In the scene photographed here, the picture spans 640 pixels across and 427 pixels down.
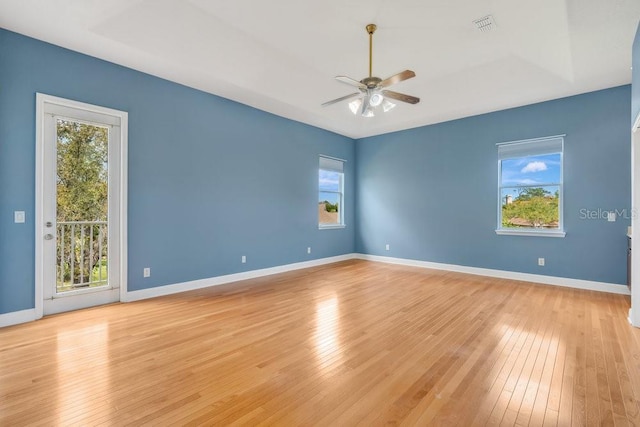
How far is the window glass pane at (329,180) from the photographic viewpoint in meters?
6.92

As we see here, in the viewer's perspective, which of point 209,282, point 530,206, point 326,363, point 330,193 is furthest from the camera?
point 330,193

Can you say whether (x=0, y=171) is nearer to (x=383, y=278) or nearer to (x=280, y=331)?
(x=280, y=331)

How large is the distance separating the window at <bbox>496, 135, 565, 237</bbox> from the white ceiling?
0.81 meters

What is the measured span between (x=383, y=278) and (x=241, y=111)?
3.84 metres

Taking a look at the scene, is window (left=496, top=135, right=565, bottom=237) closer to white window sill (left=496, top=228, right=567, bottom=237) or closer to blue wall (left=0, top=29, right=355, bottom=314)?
white window sill (left=496, top=228, right=567, bottom=237)

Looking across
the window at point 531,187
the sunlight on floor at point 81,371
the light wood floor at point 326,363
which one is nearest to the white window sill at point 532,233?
the window at point 531,187

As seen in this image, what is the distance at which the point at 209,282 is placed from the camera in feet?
15.6

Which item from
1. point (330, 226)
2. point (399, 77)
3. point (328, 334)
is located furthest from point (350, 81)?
point (330, 226)

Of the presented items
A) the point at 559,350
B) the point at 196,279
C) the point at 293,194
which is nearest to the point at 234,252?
the point at 196,279

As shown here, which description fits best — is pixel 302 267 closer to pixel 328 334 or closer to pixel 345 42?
pixel 328 334

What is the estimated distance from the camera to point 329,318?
337 cm

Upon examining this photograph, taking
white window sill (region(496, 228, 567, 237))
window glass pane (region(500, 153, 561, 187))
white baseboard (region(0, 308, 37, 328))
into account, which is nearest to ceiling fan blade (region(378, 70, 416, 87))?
window glass pane (region(500, 153, 561, 187))

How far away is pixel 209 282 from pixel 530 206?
5.61 meters

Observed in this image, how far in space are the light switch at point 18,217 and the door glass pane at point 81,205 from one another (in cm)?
31
